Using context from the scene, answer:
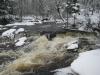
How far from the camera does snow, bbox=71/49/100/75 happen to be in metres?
10.1

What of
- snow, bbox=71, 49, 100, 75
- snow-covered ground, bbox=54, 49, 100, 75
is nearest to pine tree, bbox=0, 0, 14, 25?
snow, bbox=71, 49, 100, 75

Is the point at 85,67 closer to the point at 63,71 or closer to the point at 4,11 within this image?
the point at 63,71

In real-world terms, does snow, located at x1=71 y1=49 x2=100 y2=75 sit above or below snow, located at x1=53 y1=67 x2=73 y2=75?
above

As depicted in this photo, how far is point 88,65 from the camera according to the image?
10820 mm

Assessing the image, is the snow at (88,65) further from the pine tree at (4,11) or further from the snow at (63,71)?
the pine tree at (4,11)

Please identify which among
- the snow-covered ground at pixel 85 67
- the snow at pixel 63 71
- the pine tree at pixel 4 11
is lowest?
the snow at pixel 63 71

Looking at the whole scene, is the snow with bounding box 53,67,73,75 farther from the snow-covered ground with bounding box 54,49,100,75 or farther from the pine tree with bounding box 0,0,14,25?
the pine tree with bounding box 0,0,14,25

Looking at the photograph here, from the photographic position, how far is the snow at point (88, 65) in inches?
398

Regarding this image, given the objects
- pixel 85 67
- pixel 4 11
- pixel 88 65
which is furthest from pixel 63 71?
pixel 4 11

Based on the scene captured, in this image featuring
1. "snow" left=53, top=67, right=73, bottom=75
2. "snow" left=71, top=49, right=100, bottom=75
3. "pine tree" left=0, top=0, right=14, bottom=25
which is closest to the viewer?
"snow" left=71, top=49, right=100, bottom=75

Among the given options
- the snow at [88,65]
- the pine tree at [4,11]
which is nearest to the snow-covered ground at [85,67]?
the snow at [88,65]

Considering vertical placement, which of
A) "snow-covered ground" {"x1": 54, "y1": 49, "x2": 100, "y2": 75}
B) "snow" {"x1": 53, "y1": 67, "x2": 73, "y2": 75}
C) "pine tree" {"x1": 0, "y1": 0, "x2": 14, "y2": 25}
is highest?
"pine tree" {"x1": 0, "y1": 0, "x2": 14, "y2": 25}

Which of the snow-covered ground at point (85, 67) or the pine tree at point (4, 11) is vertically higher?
the pine tree at point (4, 11)

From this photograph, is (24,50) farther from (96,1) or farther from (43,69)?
(96,1)
